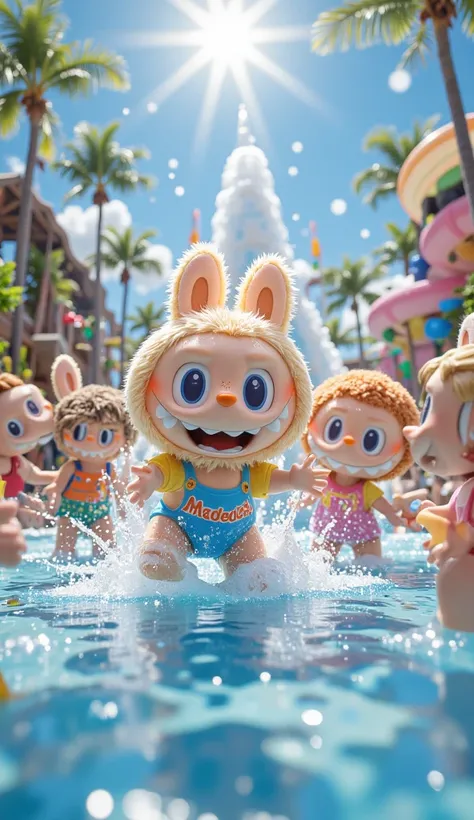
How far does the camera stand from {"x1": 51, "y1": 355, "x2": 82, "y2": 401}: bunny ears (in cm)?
573

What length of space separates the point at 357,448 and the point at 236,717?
129 inches

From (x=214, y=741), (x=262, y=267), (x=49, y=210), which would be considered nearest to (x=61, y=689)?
(x=214, y=741)

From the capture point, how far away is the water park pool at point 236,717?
1.16 metres

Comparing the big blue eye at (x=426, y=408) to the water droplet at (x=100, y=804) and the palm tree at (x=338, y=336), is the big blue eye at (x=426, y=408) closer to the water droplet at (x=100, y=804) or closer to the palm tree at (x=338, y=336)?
the water droplet at (x=100, y=804)

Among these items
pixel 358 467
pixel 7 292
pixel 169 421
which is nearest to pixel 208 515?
pixel 169 421

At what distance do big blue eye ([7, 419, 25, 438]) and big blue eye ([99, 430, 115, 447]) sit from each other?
641mm

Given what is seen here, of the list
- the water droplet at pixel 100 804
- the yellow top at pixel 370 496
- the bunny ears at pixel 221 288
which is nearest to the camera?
the water droplet at pixel 100 804

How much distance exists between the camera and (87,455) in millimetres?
5367

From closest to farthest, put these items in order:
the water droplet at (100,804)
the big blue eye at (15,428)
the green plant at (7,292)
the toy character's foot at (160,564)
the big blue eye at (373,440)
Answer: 1. the water droplet at (100,804)
2. the toy character's foot at (160,564)
3. the big blue eye at (373,440)
4. the big blue eye at (15,428)
5. the green plant at (7,292)

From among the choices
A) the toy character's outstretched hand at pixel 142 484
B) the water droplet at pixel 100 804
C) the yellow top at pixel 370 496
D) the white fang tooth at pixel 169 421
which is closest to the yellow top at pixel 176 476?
the toy character's outstretched hand at pixel 142 484

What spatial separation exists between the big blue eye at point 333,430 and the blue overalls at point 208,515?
1312 mm

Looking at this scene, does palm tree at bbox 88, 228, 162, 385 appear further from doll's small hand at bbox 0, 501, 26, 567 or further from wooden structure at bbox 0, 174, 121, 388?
doll's small hand at bbox 0, 501, 26, 567

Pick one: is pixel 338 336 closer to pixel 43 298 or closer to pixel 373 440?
pixel 43 298

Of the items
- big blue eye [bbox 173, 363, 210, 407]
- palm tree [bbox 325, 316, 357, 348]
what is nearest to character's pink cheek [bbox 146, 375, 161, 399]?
big blue eye [bbox 173, 363, 210, 407]
